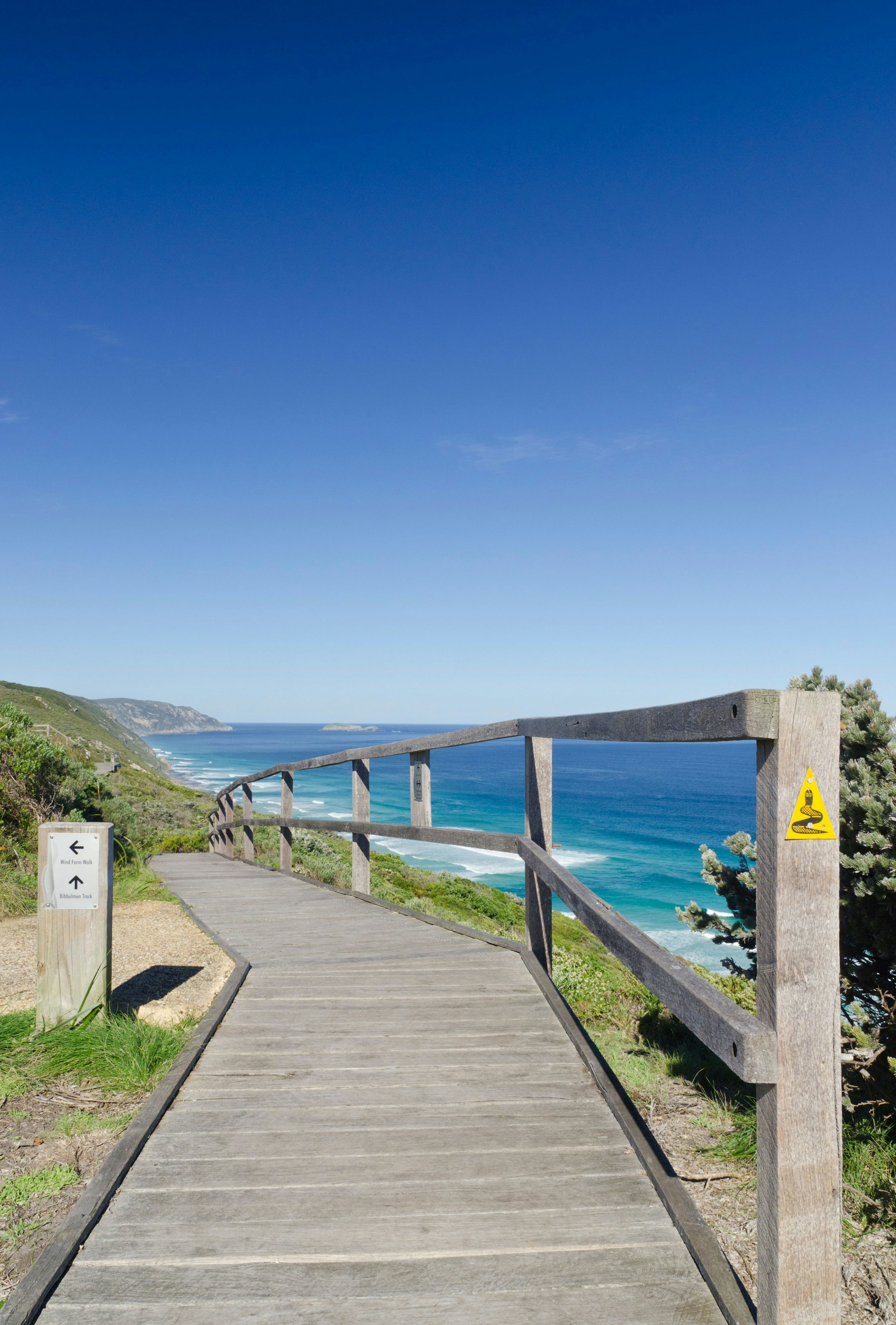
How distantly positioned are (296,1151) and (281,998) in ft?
4.82

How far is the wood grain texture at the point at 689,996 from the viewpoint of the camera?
149 cm

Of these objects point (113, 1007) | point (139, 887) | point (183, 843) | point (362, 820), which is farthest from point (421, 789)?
point (183, 843)

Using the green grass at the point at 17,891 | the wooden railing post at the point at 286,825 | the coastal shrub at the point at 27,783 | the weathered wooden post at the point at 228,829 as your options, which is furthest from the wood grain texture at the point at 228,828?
the green grass at the point at 17,891

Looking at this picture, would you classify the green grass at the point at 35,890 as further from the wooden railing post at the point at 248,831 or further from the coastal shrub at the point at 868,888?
the coastal shrub at the point at 868,888

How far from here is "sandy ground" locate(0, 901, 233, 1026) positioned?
4223 mm

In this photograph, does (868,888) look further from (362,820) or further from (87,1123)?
(362,820)

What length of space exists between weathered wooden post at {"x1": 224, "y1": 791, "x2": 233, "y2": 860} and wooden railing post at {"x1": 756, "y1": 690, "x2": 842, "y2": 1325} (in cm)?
1152

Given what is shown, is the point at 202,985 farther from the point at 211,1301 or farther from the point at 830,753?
the point at 830,753

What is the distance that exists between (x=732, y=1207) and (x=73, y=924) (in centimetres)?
290

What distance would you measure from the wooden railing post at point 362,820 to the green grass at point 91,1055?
2.66 meters

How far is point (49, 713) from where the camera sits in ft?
155

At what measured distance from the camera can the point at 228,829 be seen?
1272 cm

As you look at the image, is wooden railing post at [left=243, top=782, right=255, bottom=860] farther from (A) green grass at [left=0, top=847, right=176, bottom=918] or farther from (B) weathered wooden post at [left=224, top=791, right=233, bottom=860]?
A: (A) green grass at [left=0, top=847, right=176, bottom=918]

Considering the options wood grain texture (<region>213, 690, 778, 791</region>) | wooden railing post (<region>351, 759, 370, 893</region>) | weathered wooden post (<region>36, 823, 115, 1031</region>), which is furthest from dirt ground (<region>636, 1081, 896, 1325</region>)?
wooden railing post (<region>351, 759, 370, 893</region>)
